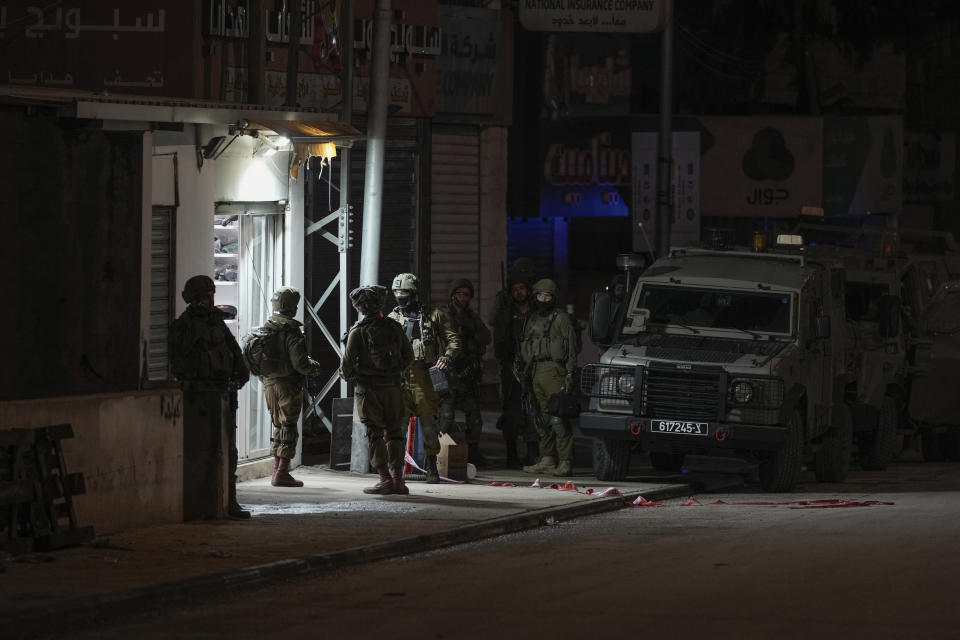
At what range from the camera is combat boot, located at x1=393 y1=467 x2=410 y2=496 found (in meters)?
15.6

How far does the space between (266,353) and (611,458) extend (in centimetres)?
385

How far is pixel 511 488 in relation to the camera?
54.7 feet

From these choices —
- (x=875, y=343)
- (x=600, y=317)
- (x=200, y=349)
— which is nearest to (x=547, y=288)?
(x=600, y=317)

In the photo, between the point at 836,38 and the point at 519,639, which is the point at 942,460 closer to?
the point at 519,639

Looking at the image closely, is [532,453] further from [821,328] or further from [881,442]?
[881,442]

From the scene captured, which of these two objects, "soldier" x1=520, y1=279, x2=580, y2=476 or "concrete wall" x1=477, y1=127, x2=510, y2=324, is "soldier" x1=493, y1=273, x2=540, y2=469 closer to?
"soldier" x1=520, y1=279, x2=580, y2=476

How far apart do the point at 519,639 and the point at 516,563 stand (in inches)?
112

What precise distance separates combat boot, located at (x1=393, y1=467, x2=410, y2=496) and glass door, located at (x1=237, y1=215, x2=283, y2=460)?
72.8 inches

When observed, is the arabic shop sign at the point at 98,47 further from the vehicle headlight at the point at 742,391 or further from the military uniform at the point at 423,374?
the vehicle headlight at the point at 742,391

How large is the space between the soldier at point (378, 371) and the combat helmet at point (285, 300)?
1.88 ft

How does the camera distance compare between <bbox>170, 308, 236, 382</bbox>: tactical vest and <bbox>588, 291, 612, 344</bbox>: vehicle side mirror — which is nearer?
<bbox>170, 308, 236, 382</bbox>: tactical vest

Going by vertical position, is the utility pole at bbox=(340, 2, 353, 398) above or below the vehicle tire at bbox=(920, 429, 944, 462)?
above

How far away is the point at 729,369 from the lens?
1678cm

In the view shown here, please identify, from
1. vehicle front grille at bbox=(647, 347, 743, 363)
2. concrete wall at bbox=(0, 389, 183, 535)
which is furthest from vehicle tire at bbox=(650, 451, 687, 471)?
concrete wall at bbox=(0, 389, 183, 535)
